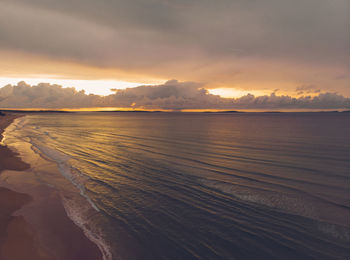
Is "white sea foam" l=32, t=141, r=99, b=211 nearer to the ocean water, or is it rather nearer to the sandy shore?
the ocean water

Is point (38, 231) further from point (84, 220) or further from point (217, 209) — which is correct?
point (217, 209)

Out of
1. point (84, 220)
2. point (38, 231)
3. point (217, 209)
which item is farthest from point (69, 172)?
point (217, 209)

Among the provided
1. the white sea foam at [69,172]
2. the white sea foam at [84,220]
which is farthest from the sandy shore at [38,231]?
the white sea foam at [69,172]

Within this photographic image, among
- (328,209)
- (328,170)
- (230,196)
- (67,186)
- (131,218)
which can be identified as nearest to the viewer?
(131,218)

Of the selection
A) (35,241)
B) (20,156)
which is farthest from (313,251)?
(20,156)

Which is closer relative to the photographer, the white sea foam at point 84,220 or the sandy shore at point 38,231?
the sandy shore at point 38,231

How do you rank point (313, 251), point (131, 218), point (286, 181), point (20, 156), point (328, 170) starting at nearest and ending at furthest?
point (313, 251) < point (131, 218) < point (286, 181) < point (328, 170) < point (20, 156)

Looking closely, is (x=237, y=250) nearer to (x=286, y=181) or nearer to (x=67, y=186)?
(x=286, y=181)

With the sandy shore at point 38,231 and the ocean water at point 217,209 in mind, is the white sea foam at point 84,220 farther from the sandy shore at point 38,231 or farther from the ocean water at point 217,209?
the sandy shore at point 38,231
